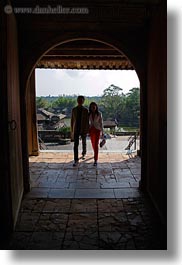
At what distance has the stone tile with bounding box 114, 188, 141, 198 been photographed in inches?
137

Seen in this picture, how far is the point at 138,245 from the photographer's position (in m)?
2.31

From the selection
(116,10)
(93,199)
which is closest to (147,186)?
(93,199)

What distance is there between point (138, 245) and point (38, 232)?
0.91 metres

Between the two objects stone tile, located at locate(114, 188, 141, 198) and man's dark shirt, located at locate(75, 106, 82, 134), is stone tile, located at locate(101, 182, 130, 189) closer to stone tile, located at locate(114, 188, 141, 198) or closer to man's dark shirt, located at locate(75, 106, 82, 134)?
stone tile, located at locate(114, 188, 141, 198)

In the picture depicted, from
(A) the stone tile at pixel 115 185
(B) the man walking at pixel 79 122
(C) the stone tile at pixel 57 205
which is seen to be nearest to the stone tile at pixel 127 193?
(A) the stone tile at pixel 115 185

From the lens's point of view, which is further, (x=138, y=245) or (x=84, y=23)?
(x=84, y=23)

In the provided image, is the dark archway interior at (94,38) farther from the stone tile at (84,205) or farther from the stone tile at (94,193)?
the stone tile at (84,205)

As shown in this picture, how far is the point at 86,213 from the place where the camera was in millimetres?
2994

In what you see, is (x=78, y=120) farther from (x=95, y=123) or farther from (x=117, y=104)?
(x=117, y=104)

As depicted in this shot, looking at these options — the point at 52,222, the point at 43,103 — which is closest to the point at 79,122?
the point at 52,222

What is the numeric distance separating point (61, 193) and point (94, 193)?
43cm

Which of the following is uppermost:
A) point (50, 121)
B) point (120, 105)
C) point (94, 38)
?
point (94, 38)

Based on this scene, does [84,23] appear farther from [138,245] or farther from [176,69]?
[138,245]

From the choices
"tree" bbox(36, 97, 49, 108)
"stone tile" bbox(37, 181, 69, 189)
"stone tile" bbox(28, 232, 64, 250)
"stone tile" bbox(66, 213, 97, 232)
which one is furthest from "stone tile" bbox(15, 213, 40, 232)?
"tree" bbox(36, 97, 49, 108)
